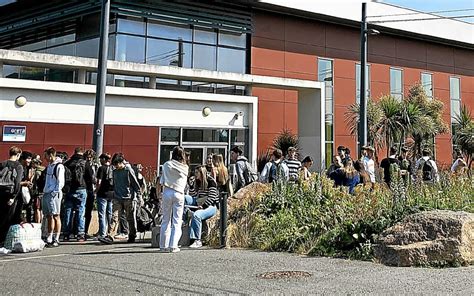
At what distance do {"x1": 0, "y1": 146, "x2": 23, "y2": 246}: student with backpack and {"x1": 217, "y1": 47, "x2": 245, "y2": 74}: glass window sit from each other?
1450 centimetres

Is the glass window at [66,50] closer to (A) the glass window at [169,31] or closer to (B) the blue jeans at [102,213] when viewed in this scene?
(A) the glass window at [169,31]

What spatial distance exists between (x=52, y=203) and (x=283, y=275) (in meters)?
5.16

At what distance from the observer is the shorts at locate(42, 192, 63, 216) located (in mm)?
9969

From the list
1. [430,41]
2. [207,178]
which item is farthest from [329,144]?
[207,178]

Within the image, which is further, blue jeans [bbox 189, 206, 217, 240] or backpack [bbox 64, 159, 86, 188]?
backpack [bbox 64, 159, 86, 188]

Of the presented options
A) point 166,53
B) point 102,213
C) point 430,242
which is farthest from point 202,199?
point 166,53

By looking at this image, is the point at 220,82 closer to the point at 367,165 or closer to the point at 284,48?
the point at 284,48

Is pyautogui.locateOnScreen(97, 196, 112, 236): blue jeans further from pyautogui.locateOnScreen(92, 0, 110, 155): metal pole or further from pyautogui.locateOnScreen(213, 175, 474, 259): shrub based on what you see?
pyautogui.locateOnScreen(213, 175, 474, 259): shrub

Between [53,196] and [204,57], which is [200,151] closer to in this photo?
[204,57]

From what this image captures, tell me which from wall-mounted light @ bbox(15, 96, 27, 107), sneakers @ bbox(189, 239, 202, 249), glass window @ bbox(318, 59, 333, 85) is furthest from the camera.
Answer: glass window @ bbox(318, 59, 333, 85)

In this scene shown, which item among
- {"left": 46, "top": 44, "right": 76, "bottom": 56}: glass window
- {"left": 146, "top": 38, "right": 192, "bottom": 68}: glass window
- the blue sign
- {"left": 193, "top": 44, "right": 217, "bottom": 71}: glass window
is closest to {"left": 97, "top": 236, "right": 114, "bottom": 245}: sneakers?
the blue sign

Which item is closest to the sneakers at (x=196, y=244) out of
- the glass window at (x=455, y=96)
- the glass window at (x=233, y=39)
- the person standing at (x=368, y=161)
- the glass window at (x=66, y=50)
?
the person standing at (x=368, y=161)

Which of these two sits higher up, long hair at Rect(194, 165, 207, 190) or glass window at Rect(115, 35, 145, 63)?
glass window at Rect(115, 35, 145, 63)

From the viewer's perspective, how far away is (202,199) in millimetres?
10086
